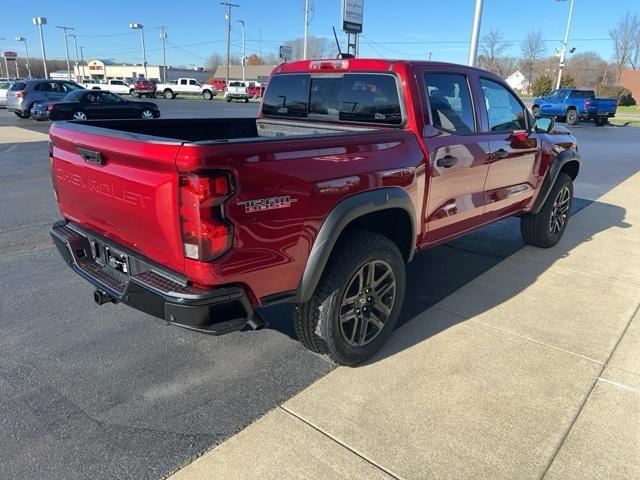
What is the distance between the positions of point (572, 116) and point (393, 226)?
28.4 meters

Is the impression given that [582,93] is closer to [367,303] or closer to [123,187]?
[367,303]

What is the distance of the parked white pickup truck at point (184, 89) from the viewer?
4798 centimetres

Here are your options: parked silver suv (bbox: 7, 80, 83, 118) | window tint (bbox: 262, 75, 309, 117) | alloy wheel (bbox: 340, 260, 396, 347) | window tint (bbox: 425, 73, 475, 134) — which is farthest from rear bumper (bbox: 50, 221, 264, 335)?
parked silver suv (bbox: 7, 80, 83, 118)

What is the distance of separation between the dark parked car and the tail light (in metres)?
18.8

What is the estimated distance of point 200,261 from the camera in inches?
90.6

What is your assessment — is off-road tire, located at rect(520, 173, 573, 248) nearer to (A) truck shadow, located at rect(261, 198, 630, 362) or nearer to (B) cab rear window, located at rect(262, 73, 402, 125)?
(A) truck shadow, located at rect(261, 198, 630, 362)

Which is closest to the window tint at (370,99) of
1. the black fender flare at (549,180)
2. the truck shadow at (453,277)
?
the truck shadow at (453,277)

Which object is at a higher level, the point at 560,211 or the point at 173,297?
the point at 173,297

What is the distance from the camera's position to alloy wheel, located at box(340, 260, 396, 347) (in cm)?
308

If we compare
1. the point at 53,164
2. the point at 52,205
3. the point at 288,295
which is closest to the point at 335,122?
the point at 288,295

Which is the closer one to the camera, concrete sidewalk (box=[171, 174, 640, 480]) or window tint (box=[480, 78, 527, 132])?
concrete sidewalk (box=[171, 174, 640, 480])

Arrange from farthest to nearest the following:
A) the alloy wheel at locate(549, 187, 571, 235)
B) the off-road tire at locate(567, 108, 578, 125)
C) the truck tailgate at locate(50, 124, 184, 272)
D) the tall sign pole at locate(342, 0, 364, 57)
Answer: the off-road tire at locate(567, 108, 578, 125), the tall sign pole at locate(342, 0, 364, 57), the alloy wheel at locate(549, 187, 571, 235), the truck tailgate at locate(50, 124, 184, 272)

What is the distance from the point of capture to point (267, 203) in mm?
2389

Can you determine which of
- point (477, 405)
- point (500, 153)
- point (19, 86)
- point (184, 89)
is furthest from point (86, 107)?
point (184, 89)
